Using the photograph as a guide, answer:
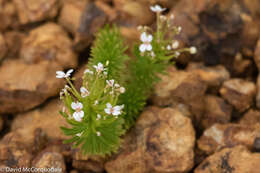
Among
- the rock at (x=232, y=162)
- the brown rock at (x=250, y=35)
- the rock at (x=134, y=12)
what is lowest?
the rock at (x=232, y=162)

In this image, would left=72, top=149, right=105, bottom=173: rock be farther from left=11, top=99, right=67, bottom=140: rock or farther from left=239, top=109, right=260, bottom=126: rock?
left=239, top=109, right=260, bottom=126: rock

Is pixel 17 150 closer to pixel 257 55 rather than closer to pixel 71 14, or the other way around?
pixel 71 14

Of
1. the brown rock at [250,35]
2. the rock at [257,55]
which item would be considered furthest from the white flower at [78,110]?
the brown rock at [250,35]

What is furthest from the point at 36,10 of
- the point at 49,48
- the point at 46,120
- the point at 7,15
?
the point at 46,120

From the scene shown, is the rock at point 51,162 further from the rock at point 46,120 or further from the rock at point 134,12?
the rock at point 134,12

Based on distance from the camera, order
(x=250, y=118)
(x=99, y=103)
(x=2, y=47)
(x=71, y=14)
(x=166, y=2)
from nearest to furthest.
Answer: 1. (x=99, y=103)
2. (x=250, y=118)
3. (x=2, y=47)
4. (x=166, y=2)
5. (x=71, y=14)

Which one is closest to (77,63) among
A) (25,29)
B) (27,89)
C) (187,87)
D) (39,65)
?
(39,65)

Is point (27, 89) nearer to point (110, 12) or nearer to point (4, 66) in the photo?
point (4, 66)
